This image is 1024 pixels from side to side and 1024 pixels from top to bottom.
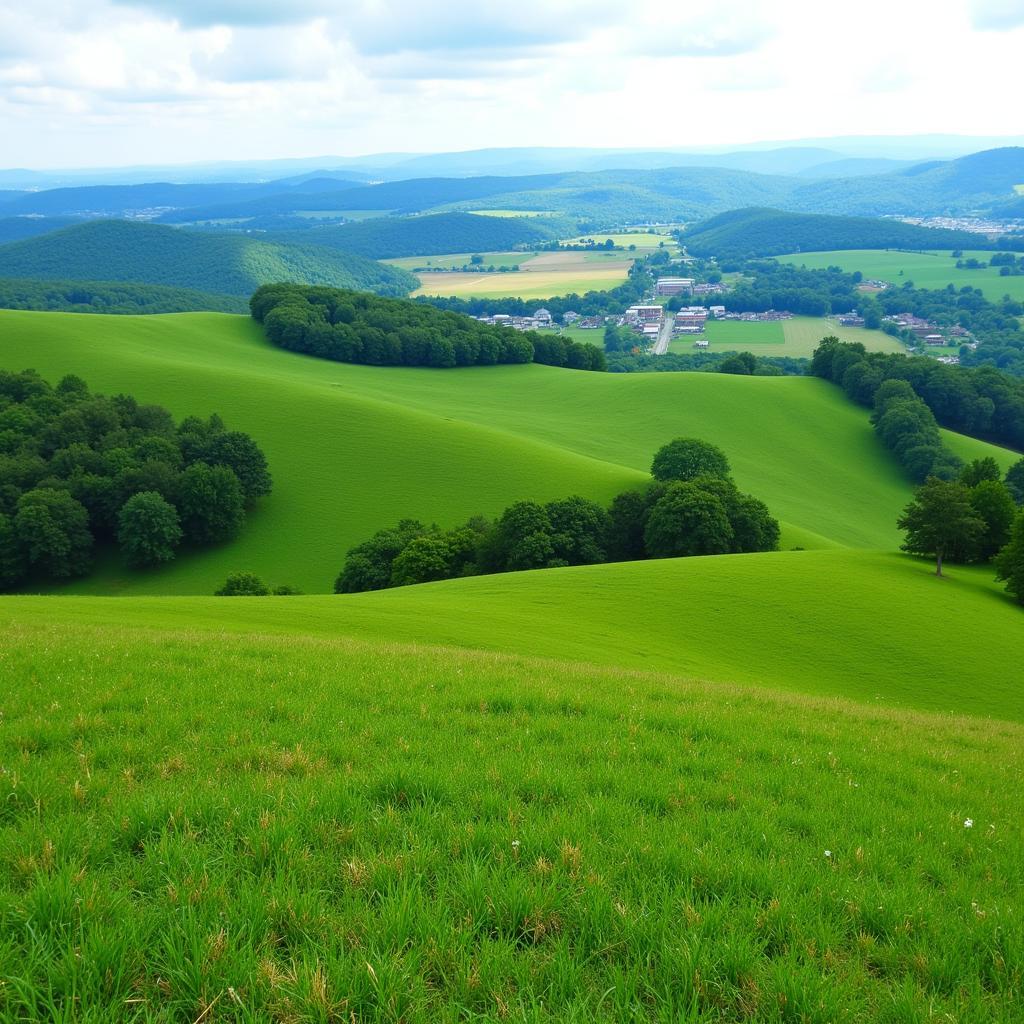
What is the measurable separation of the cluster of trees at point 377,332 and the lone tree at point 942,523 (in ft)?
300

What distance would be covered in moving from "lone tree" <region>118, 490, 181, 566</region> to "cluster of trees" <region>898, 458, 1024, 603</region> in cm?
5672

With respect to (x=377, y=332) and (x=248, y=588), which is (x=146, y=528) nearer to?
(x=248, y=588)

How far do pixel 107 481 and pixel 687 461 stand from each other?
2203 inches

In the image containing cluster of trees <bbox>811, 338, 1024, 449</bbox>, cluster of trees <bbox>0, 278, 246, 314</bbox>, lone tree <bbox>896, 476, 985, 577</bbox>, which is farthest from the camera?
cluster of trees <bbox>0, 278, 246, 314</bbox>

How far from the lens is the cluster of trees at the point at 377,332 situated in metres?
123

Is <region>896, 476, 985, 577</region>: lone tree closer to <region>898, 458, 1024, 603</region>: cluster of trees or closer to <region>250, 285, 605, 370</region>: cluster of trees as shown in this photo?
<region>898, 458, 1024, 603</region>: cluster of trees

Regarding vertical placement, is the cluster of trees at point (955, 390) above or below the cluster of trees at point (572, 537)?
above

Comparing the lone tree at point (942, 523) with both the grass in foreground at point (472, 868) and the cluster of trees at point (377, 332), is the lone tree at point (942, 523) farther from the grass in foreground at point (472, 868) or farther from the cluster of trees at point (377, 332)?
the cluster of trees at point (377, 332)

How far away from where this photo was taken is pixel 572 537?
56344 millimetres

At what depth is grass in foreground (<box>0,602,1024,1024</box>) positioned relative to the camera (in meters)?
4.19

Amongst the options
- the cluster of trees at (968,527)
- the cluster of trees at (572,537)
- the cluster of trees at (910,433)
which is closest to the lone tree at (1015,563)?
the cluster of trees at (968,527)

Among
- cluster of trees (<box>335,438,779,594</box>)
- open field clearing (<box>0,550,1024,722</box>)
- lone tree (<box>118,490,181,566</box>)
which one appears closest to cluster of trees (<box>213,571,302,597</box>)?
cluster of trees (<box>335,438,779,594</box>)

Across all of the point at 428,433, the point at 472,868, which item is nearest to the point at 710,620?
the point at 472,868

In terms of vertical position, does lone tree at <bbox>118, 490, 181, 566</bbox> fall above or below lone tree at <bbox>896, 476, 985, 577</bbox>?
below
